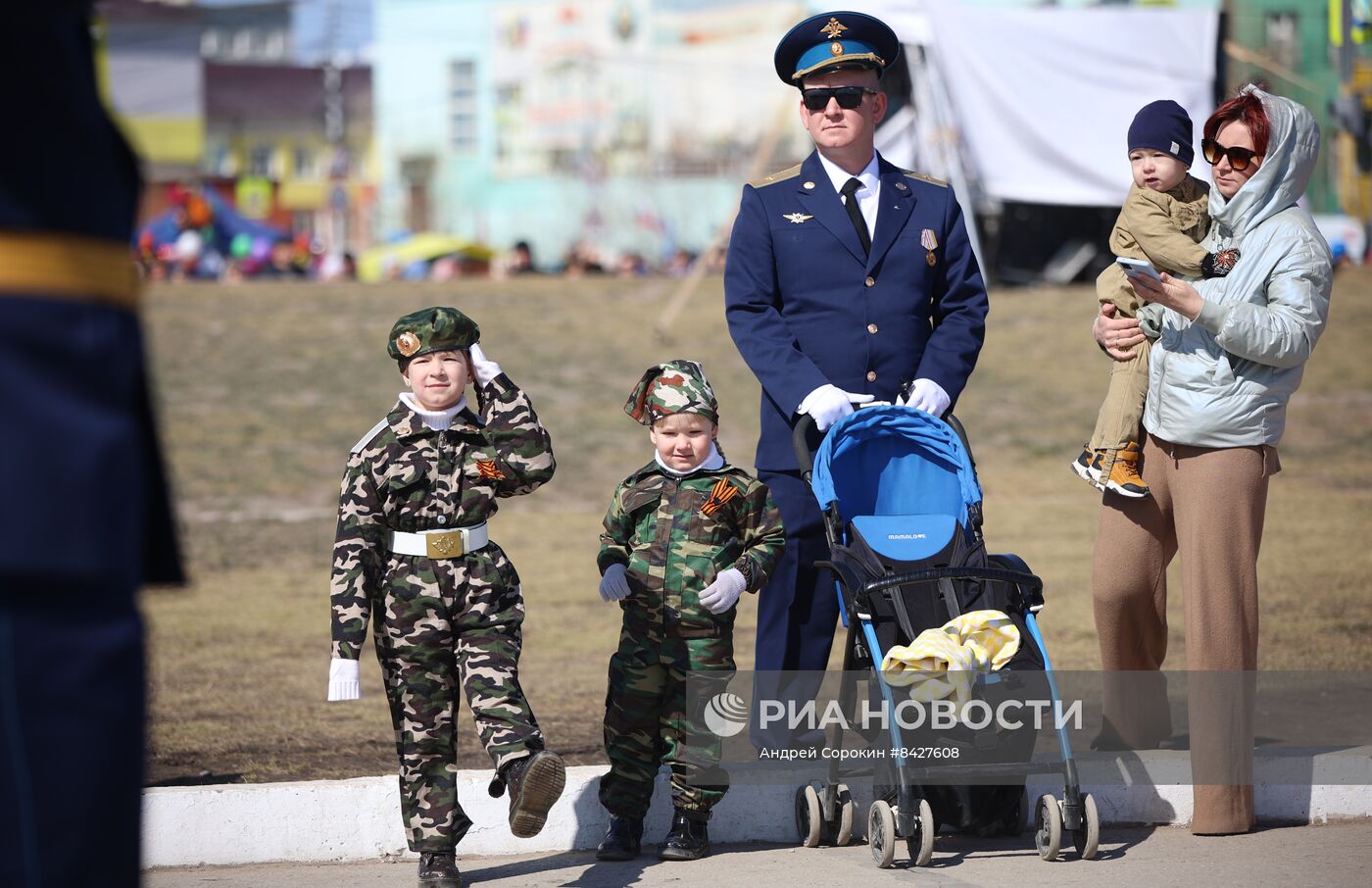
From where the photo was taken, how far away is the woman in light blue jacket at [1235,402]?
187 inches

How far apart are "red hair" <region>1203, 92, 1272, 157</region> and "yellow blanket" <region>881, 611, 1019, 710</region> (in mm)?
1578

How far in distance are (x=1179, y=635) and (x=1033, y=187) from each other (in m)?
14.1

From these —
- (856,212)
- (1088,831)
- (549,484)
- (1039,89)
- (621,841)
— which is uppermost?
(1039,89)

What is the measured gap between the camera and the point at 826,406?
4.85 m

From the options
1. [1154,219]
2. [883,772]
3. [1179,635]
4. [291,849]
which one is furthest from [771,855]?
[1179,635]

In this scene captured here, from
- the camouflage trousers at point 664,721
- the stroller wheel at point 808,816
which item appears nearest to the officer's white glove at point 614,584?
the camouflage trousers at point 664,721

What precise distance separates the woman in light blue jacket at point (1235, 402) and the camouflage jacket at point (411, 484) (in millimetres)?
1894

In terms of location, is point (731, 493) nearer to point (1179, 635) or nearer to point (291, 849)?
point (291, 849)

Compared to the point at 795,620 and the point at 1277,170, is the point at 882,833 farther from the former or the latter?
the point at 1277,170

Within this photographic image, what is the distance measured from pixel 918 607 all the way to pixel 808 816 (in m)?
0.71

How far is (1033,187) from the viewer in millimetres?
21547

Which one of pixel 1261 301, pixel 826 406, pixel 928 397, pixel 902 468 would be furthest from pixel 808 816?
pixel 1261 301

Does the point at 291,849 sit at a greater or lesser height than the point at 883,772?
A: lesser

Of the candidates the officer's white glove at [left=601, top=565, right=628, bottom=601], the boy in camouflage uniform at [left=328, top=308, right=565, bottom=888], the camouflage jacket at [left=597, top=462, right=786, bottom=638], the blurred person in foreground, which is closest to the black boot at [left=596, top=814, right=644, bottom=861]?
the boy in camouflage uniform at [left=328, top=308, right=565, bottom=888]
